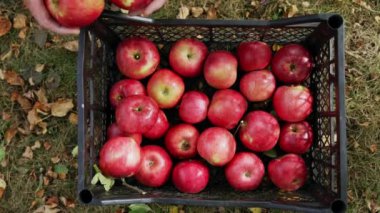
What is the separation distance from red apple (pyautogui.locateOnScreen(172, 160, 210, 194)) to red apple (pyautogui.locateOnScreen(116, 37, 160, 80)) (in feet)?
1.27

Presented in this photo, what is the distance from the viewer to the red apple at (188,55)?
1727 millimetres

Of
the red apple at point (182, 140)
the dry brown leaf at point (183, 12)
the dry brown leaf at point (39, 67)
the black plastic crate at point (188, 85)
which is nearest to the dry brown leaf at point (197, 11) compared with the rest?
the dry brown leaf at point (183, 12)

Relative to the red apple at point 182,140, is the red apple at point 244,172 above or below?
below

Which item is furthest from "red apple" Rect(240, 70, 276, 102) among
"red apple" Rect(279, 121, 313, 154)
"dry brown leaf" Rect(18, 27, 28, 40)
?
"dry brown leaf" Rect(18, 27, 28, 40)

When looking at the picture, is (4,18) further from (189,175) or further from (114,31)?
(189,175)

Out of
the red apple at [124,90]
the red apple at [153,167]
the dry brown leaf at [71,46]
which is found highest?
the dry brown leaf at [71,46]

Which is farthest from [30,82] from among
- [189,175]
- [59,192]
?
[189,175]

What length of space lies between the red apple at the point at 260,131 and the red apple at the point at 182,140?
0.61 ft

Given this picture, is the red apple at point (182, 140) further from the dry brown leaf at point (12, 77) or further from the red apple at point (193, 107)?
the dry brown leaf at point (12, 77)

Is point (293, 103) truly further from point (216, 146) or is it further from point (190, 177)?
point (190, 177)

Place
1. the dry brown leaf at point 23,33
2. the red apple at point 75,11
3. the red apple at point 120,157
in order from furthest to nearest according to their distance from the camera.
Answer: the dry brown leaf at point 23,33 < the red apple at point 120,157 < the red apple at point 75,11

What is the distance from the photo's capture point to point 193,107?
1711 millimetres

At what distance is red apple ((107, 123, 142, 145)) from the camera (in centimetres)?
167

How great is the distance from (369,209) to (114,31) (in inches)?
54.6
